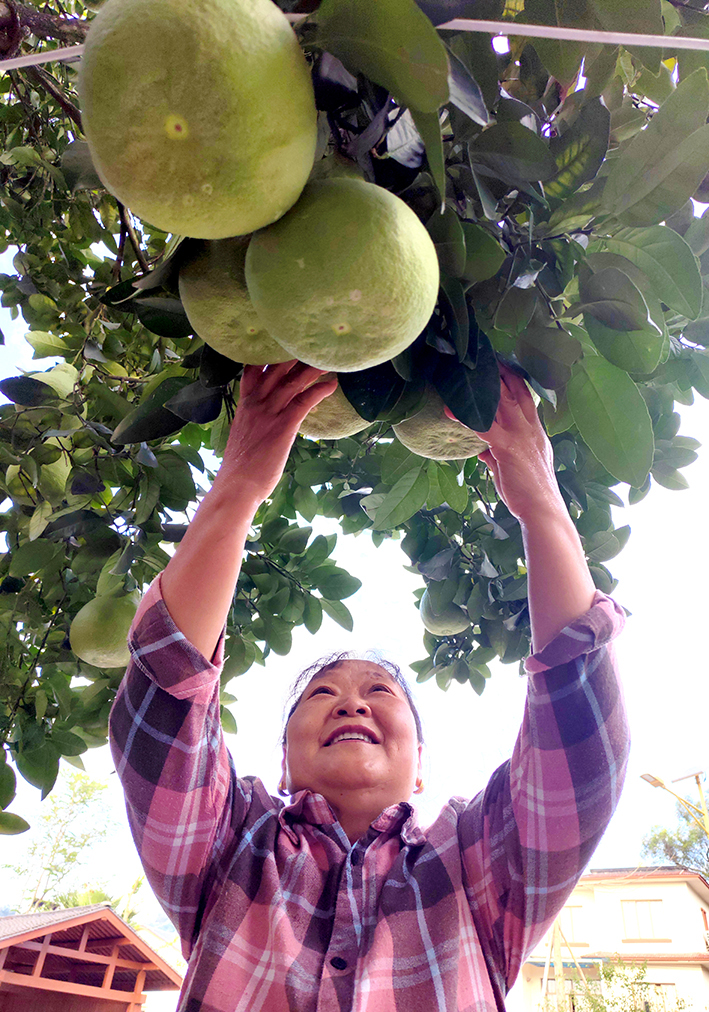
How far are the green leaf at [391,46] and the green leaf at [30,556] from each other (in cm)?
107

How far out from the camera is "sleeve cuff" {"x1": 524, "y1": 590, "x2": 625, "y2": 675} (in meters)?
0.79

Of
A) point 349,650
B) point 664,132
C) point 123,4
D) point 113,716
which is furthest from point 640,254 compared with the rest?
point 349,650

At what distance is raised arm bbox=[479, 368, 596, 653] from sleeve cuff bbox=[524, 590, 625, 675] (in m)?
0.01

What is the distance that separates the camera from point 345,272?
49 cm

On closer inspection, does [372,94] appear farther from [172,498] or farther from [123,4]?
[172,498]

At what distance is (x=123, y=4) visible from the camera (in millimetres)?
434

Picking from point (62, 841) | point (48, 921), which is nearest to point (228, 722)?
point (48, 921)

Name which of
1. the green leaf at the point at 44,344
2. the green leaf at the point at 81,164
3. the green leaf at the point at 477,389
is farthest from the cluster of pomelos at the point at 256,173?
the green leaf at the point at 44,344

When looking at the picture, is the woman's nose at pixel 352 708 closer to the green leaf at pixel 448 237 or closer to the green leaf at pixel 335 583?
the green leaf at pixel 335 583

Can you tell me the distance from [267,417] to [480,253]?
0.29 m

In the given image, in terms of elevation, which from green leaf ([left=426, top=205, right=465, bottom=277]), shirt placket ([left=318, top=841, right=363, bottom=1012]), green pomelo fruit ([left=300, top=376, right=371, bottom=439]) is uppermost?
green pomelo fruit ([left=300, top=376, right=371, bottom=439])

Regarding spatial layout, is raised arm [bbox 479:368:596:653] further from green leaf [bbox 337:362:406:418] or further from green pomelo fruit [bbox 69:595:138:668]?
green pomelo fruit [bbox 69:595:138:668]

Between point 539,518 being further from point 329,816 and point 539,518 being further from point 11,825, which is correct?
point 11,825

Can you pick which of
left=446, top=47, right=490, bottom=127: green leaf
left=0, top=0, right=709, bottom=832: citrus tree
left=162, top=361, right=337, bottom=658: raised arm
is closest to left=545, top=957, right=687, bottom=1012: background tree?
left=0, top=0, right=709, bottom=832: citrus tree
